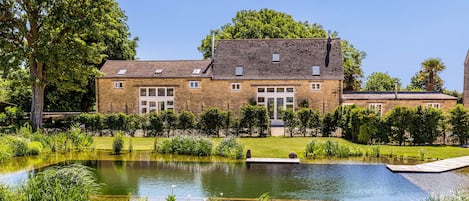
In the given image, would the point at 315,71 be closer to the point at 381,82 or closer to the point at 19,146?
the point at 19,146

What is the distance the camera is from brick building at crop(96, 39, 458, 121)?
27.1 meters

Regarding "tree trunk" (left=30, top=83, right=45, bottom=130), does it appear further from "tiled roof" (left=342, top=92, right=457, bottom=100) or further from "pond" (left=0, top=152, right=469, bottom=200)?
"tiled roof" (left=342, top=92, right=457, bottom=100)

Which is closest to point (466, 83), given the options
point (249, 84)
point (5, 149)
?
point (249, 84)

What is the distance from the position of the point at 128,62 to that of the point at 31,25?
8340 mm

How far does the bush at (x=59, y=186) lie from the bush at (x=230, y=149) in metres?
7.34

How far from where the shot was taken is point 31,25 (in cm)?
2264

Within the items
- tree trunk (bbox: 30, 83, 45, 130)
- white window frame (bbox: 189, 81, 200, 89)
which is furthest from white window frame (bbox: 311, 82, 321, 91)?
tree trunk (bbox: 30, 83, 45, 130)

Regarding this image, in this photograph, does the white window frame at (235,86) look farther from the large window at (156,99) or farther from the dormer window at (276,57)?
the large window at (156,99)

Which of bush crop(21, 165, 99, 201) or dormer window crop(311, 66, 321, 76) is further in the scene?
dormer window crop(311, 66, 321, 76)

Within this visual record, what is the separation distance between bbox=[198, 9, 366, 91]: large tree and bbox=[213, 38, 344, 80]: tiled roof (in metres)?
8.62

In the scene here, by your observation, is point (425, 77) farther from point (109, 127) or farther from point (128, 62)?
point (109, 127)

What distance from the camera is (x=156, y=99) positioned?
93.2 feet

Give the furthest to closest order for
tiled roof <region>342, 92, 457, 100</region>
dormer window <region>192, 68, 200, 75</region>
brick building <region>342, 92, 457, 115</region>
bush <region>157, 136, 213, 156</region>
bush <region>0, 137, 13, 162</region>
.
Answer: dormer window <region>192, 68, 200, 75</region> → tiled roof <region>342, 92, 457, 100</region> → brick building <region>342, 92, 457, 115</region> → bush <region>157, 136, 213, 156</region> → bush <region>0, 137, 13, 162</region>

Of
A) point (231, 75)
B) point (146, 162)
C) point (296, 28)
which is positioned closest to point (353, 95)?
point (231, 75)
